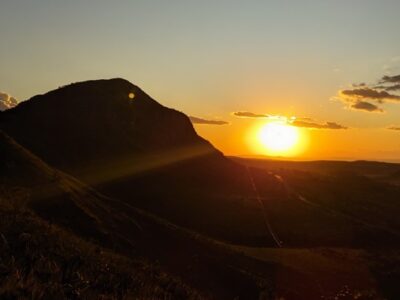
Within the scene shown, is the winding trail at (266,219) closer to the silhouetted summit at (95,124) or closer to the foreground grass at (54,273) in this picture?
the silhouetted summit at (95,124)

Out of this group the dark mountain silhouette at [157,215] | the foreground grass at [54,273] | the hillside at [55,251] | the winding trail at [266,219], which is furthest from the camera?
the winding trail at [266,219]

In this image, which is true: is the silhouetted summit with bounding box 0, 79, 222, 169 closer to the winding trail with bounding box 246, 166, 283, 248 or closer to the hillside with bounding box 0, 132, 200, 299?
the winding trail with bounding box 246, 166, 283, 248

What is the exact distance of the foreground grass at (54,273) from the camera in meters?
10.6

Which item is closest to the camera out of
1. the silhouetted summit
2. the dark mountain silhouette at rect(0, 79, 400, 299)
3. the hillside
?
the hillside

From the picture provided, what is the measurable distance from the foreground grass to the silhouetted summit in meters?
44.2

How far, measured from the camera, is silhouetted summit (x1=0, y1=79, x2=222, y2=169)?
69375 mm

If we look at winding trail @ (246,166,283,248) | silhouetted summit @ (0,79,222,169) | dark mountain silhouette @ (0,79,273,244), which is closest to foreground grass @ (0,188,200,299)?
winding trail @ (246,166,283,248)

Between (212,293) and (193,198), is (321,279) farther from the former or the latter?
(193,198)

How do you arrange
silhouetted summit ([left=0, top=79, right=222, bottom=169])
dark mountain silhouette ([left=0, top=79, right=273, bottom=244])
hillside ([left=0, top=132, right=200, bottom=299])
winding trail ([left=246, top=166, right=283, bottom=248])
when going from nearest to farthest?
hillside ([left=0, top=132, right=200, bottom=299])
winding trail ([left=246, top=166, right=283, bottom=248])
dark mountain silhouette ([left=0, top=79, right=273, bottom=244])
silhouetted summit ([left=0, top=79, right=222, bottom=169])

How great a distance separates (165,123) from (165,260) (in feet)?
181

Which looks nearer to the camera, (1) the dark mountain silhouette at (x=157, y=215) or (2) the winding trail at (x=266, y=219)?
(1) the dark mountain silhouette at (x=157, y=215)

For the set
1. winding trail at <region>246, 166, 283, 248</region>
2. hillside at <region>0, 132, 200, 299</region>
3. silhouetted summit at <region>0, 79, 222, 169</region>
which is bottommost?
winding trail at <region>246, 166, 283, 248</region>

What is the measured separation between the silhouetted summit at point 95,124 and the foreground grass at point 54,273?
145 ft

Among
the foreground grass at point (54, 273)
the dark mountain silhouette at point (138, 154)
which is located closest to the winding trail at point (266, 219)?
the dark mountain silhouette at point (138, 154)
